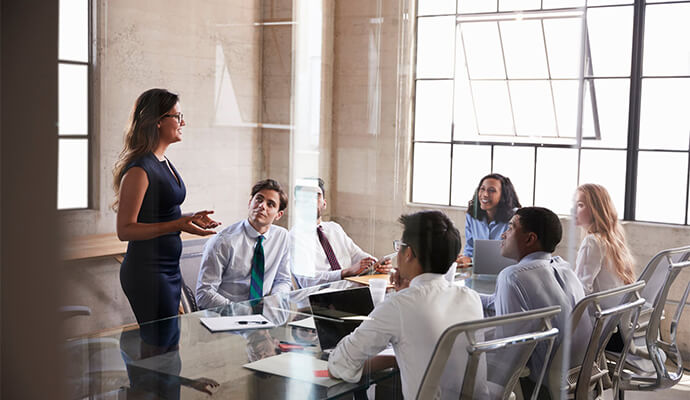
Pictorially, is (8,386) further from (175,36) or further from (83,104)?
(175,36)

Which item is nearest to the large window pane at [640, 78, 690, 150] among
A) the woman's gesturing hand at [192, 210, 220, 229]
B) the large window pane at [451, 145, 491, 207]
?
the large window pane at [451, 145, 491, 207]

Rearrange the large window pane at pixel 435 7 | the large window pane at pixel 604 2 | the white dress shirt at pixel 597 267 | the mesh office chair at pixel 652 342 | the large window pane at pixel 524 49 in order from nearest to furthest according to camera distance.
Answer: the large window pane at pixel 435 7 → the large window pane at pixel 524 49 → the mesh office chair at pixel 652 342 → the white dress shirt at pixel 597 267 → the large window pane at pixel 604 2

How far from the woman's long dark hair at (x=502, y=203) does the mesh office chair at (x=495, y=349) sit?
0.32 m

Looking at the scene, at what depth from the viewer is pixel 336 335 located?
1.62m

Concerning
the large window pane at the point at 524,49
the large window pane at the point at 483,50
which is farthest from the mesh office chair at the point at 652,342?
the large window pane at the point at 483,50

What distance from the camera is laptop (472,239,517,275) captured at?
179 centimetres

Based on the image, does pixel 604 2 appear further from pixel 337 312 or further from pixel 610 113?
pixel 337 312

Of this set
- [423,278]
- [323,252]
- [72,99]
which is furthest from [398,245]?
[72,99]

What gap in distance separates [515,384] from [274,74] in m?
0.95

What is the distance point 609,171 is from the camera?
491 cm

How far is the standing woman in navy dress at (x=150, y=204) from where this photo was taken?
4.07 feet

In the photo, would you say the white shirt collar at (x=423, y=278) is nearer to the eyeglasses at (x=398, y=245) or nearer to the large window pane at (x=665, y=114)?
the eyeglasses at (x=398, y=245)

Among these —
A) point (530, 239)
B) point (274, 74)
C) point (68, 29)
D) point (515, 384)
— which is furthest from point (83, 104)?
point (530, 239)

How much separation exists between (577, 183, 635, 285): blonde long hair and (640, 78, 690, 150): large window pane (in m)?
2.00
